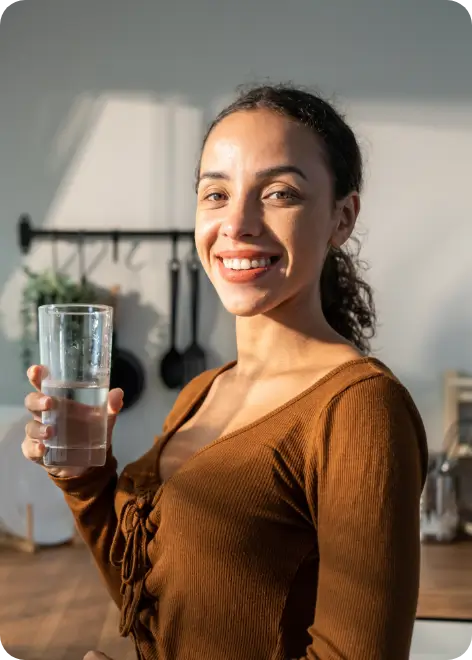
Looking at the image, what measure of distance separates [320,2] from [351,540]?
1839 mm

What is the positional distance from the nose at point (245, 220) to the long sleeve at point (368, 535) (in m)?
0.21

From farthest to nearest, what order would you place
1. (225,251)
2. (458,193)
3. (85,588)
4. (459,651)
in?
1. (458,193)
2. (85,588)
3. (459,651)
4. (225,251)

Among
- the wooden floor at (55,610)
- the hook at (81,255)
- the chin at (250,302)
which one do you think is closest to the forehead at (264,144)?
the chin at (250,302)

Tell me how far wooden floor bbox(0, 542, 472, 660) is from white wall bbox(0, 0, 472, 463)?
1.34 feet

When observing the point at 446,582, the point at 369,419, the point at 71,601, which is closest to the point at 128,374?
the point at 71,601

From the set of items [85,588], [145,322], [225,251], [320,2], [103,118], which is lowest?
[85,588]

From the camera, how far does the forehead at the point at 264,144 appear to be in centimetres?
68

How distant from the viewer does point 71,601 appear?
1.50m

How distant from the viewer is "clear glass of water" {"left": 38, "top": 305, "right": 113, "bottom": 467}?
701 mm

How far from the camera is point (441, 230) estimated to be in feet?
6.63

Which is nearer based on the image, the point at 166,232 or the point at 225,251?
the point at 225,251

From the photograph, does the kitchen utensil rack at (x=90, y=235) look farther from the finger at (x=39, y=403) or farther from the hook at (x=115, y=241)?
the finger at (x=39, y=403)

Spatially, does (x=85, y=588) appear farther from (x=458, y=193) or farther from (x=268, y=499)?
(x=458, y=193)

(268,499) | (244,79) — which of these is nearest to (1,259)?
(244,79)
